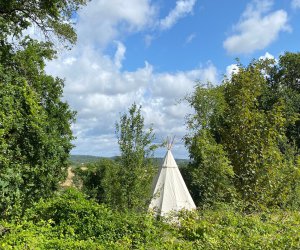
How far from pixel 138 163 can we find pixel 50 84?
422cm

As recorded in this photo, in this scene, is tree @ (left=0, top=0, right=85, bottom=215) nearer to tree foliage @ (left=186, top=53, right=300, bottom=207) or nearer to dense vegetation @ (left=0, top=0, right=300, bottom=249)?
dense vegetation @ (left=0, top=0, right=300, bottom=249)

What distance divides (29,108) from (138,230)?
16.7ft

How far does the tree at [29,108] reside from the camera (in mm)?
9891

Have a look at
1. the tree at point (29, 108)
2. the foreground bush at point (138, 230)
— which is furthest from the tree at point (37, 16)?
the foreground bush at point (138, 230)

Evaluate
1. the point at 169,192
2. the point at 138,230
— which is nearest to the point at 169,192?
the point at 169,192

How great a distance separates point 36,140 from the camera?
11.1 metres

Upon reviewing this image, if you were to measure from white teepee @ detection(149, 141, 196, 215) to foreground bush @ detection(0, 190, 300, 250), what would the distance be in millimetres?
3101

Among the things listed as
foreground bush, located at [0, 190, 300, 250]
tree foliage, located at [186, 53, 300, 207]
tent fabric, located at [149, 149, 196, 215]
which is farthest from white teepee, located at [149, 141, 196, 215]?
foreground bush, located at [0, 190, 300, 250]

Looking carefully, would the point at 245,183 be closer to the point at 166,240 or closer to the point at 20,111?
the point at 166,240

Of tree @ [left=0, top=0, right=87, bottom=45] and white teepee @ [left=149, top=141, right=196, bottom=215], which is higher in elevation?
tree @ [left=0, top=0, right=87, bottom=45]

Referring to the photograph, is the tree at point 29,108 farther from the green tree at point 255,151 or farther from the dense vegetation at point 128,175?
the green tree at point 255,151

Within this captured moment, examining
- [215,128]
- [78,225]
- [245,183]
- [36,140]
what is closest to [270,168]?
[245,183]

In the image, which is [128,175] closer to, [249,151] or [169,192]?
[169,192]

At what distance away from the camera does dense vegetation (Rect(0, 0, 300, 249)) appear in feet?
23.2
